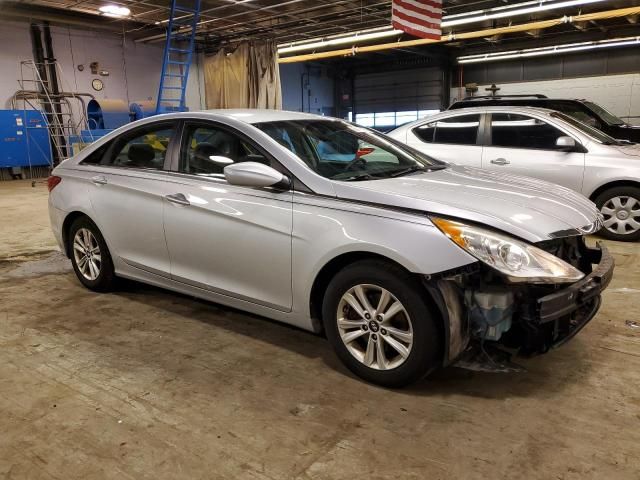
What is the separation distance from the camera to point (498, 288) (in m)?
2.19

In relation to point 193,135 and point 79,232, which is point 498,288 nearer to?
point 193,135

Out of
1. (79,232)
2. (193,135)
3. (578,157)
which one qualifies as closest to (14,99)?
(79,232)

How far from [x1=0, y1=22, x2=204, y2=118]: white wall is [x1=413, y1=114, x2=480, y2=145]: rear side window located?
432 inches

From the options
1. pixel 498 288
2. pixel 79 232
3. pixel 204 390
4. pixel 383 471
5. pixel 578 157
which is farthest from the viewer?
pixel 578 157

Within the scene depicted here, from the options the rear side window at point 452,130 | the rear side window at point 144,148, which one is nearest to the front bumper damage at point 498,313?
the rear side window at point 144,148

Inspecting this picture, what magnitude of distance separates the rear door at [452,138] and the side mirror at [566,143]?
807 millimetres

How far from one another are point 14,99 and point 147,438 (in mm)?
13212

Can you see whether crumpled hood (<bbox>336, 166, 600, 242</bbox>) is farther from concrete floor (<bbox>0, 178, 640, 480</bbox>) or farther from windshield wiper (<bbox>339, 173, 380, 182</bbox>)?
concrete floor (<bbox>0, 178, 640, 480</bbox>)

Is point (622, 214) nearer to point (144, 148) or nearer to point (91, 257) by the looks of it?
point (144, 148)

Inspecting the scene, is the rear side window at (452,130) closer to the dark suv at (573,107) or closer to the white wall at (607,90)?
the dark suv at (573,107)

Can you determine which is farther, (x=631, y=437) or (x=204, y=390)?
(x=204, y=390)

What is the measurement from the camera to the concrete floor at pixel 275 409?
1.92 m

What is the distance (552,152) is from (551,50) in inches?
471

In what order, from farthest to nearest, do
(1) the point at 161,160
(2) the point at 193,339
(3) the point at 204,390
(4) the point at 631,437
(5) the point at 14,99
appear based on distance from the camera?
1. (5) the point at 14,99
2. (1) the point at 161,160
3. (2) the point at 193,339
4. (3) the point at 204,390
5. (4) the point at 631,437
